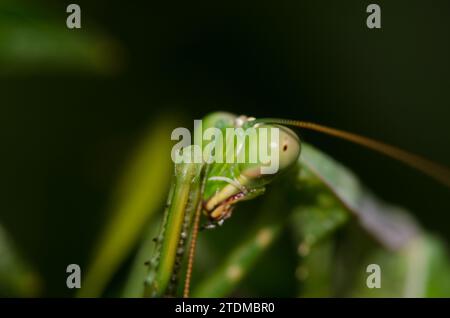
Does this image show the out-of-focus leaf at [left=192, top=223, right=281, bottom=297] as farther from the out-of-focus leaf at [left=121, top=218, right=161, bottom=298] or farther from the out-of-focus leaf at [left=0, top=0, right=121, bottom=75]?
the out-of-focus leaf at [left=0, top=0, right=121, bottom=75]

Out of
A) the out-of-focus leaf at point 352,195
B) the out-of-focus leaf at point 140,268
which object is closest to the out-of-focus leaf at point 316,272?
the out-of-focus leaf at point 352,195

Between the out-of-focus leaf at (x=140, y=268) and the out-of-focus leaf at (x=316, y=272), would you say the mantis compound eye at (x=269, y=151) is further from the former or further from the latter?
the out-of-focus leaf at (x=316, y=272)

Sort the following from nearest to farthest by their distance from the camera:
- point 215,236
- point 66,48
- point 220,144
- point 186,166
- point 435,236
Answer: point 186,166, point 220,144, point 66,48, point 215,236, point 435,236

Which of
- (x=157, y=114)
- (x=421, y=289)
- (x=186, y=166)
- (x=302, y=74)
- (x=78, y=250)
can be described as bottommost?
(x=421, y=289)

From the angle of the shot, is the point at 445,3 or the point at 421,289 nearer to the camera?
the point at 421,289

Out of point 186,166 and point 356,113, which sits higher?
point 356,113

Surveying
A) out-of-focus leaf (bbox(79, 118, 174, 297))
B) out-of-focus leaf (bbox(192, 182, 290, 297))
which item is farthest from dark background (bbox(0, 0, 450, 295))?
out-of-focus leaf (bbox(192, 182, 290, 297))
